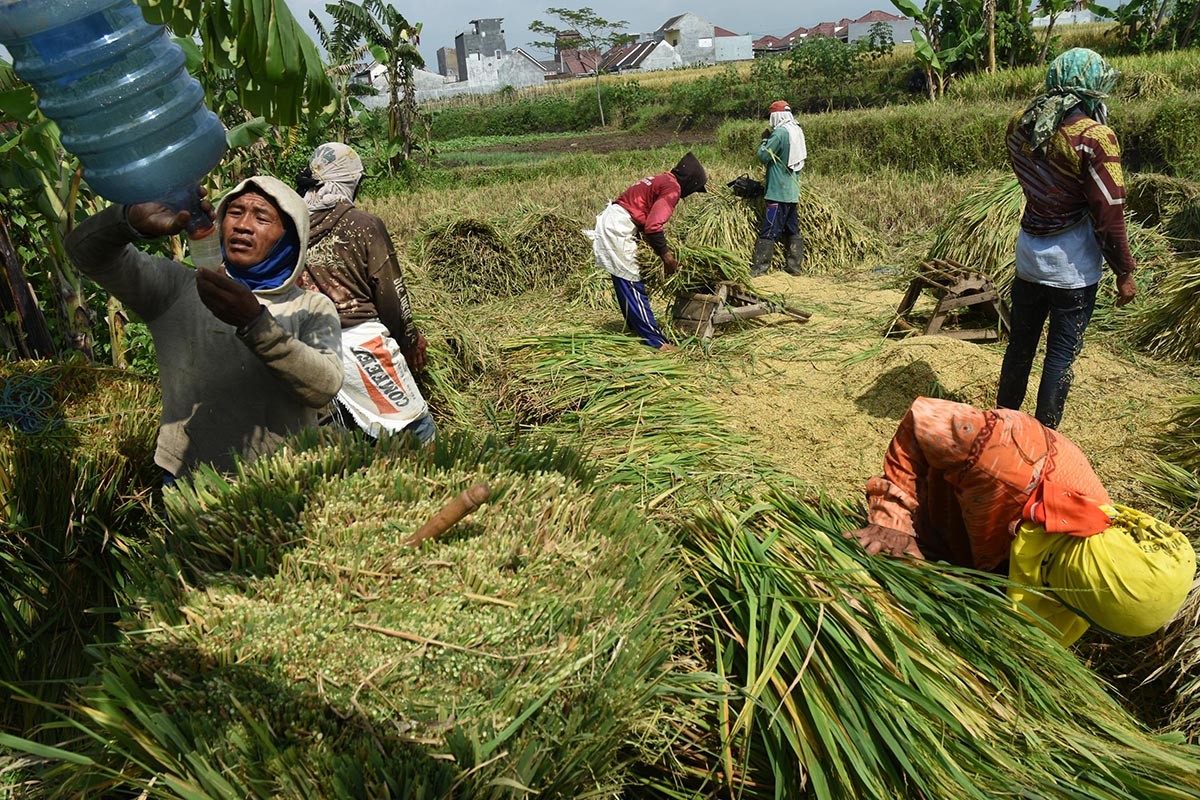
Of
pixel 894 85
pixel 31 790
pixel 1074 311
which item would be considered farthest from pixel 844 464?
pixel 894 85

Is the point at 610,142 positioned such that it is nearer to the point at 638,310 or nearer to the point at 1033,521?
the point at 638,310

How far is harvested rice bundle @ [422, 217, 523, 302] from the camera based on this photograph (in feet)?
24.7

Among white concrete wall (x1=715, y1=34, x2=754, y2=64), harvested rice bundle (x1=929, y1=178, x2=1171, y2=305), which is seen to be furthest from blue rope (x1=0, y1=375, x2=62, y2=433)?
white concrete wall (x1=715, y1=34, x2=754, y2=64)

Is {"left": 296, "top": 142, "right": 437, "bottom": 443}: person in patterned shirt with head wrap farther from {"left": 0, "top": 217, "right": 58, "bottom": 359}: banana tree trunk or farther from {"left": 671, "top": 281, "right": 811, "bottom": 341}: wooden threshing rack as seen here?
{"left": 671, "top": 281, "right": 811, "bottom": 341}: wooden threshing rack

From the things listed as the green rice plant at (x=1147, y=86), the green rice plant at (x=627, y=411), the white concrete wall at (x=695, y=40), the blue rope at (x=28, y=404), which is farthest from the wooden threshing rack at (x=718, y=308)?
the white concrete wall at (x=695, y=40)

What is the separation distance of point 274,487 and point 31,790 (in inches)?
21.1

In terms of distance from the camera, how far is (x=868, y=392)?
4.89 metres

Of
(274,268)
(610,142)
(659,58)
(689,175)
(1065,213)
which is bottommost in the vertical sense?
→ (1065,213)

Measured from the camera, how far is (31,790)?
1100 mm

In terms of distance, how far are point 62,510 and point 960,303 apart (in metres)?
5.42

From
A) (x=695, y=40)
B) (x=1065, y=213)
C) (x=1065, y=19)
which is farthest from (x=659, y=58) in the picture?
(x=1065, y=213)

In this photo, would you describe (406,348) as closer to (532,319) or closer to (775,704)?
(775,704)

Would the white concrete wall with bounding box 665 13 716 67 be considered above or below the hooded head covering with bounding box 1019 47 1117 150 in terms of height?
above

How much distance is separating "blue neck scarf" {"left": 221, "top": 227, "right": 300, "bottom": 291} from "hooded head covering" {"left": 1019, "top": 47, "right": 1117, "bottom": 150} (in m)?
3.19
